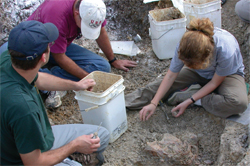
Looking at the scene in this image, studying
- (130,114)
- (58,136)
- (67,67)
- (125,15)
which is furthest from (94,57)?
(125,15)

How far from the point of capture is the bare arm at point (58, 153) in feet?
4.23

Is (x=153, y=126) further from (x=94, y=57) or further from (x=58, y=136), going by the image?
(x=94, y=57)

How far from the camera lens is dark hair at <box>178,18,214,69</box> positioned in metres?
1.75

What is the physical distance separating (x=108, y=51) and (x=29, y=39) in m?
1.82

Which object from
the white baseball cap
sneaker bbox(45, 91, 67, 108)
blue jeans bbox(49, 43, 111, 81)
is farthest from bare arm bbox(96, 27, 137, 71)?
sneaker bbox(45, 91, 67, 108)

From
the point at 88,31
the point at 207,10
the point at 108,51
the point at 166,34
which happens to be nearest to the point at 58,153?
the point at 88,31

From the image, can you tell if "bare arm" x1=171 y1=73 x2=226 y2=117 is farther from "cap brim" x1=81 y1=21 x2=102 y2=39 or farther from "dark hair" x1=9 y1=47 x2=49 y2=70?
"dark hair" x1=9 y1=47 x2=49 y2=70

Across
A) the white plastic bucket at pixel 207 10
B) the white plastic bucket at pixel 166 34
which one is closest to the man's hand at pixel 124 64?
the white plastic bucket at pixel 166 34

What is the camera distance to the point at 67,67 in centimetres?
247

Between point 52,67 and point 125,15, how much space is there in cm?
185

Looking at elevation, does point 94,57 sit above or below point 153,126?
above

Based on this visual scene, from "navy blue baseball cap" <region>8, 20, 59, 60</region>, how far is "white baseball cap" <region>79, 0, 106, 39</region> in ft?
2.97

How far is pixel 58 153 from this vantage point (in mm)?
1431

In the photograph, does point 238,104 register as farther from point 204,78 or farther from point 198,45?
point 198,45
